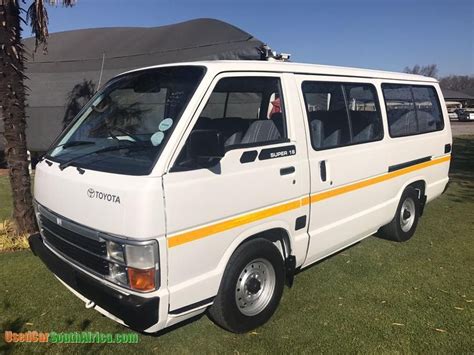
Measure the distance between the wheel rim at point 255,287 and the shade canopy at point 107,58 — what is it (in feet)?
29.1

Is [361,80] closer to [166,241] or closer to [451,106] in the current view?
[166,241]

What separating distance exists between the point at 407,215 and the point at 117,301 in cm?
431

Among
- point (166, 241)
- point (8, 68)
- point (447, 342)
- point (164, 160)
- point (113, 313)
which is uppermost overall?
point (8, 68)

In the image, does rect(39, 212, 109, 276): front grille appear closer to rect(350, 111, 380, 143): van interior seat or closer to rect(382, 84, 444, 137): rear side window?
rect(350, 111, 380, 143): van interior seat

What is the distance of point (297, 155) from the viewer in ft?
11.2

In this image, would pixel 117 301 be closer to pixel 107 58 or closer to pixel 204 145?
pixel 204 145

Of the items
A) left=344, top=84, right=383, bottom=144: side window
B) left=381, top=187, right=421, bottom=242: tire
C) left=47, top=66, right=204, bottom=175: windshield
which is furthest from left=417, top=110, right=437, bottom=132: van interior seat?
left=47, top=66, right=204, bottom=175: windshield

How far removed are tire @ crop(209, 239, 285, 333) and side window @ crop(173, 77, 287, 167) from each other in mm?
870

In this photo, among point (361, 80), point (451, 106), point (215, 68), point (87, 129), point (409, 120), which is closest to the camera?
point (215, 68)

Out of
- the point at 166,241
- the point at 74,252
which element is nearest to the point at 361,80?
the point at 166,241

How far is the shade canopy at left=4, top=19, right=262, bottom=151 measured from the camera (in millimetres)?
12276

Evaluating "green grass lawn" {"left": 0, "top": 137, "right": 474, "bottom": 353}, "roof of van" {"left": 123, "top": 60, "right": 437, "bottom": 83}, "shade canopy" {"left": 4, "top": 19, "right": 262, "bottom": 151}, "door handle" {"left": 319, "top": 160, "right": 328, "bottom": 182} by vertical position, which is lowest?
"green grass lawn" {"left": 0, "top": 137, "right": 474, "bottom": 353}

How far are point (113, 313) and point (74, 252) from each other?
0.63 meters

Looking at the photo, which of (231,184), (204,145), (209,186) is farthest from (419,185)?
(204,145)
